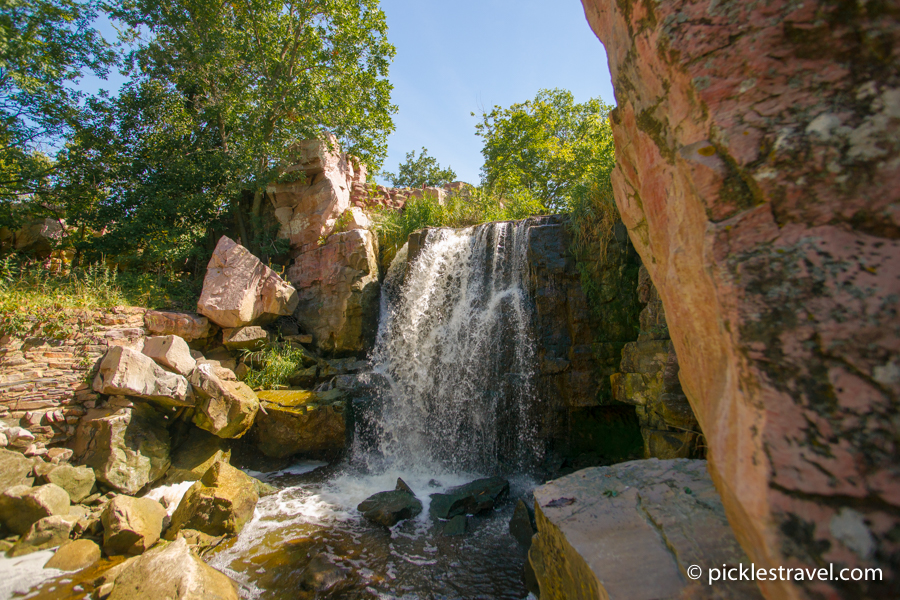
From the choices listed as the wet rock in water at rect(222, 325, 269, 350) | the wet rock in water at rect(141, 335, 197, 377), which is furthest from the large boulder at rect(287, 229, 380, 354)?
the wet rock in water at rect(141, 335, 197, 377)

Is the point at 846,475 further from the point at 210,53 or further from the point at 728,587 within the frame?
the point at 210,53

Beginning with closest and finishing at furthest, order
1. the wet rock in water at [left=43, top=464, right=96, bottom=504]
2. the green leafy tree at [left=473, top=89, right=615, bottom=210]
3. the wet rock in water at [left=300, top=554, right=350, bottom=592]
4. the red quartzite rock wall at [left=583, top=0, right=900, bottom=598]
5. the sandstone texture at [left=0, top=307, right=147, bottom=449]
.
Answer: the red quartzite rock wall at [left=583, top=0, right=900, bottom=598]
the wet rock in water at [left=300, top=554, right=350, bottom=592]
the wet rock in water at [left=43, top=464, right=96, bottom=504]
the sandstone texture at [left=0, top=307, right=147, bottom=449]
the green leafy tree at [left=473, top=89, right=615, bottom=210]

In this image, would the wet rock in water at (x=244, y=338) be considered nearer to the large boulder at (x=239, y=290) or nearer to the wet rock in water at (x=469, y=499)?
the large boulder at (x=239, y=290)

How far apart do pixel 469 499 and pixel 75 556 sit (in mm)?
4173

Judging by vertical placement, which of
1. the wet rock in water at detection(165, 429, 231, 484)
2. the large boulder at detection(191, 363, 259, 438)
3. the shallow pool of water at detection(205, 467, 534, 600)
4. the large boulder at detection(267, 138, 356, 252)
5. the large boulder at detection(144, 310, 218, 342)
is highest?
the large boulder at detection(267, 138, 356, 252)

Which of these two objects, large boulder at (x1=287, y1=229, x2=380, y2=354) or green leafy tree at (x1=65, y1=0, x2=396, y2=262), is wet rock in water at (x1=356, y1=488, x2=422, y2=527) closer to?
large boulder at (x1=287, y1=229, x2=380, y2=354)

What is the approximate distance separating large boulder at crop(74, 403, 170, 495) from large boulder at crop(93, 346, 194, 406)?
282 mm

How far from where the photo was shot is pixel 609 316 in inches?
250

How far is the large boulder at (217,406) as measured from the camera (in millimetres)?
5867

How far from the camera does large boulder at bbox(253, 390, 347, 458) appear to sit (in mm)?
6539

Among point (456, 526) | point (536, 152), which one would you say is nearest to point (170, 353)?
point (456, 526)

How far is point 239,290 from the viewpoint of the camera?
7961mm

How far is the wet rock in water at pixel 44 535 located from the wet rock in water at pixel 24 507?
0.10 meters

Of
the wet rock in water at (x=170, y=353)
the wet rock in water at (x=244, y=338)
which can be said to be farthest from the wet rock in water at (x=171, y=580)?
the wet rock in water at (x=244, y=338)
